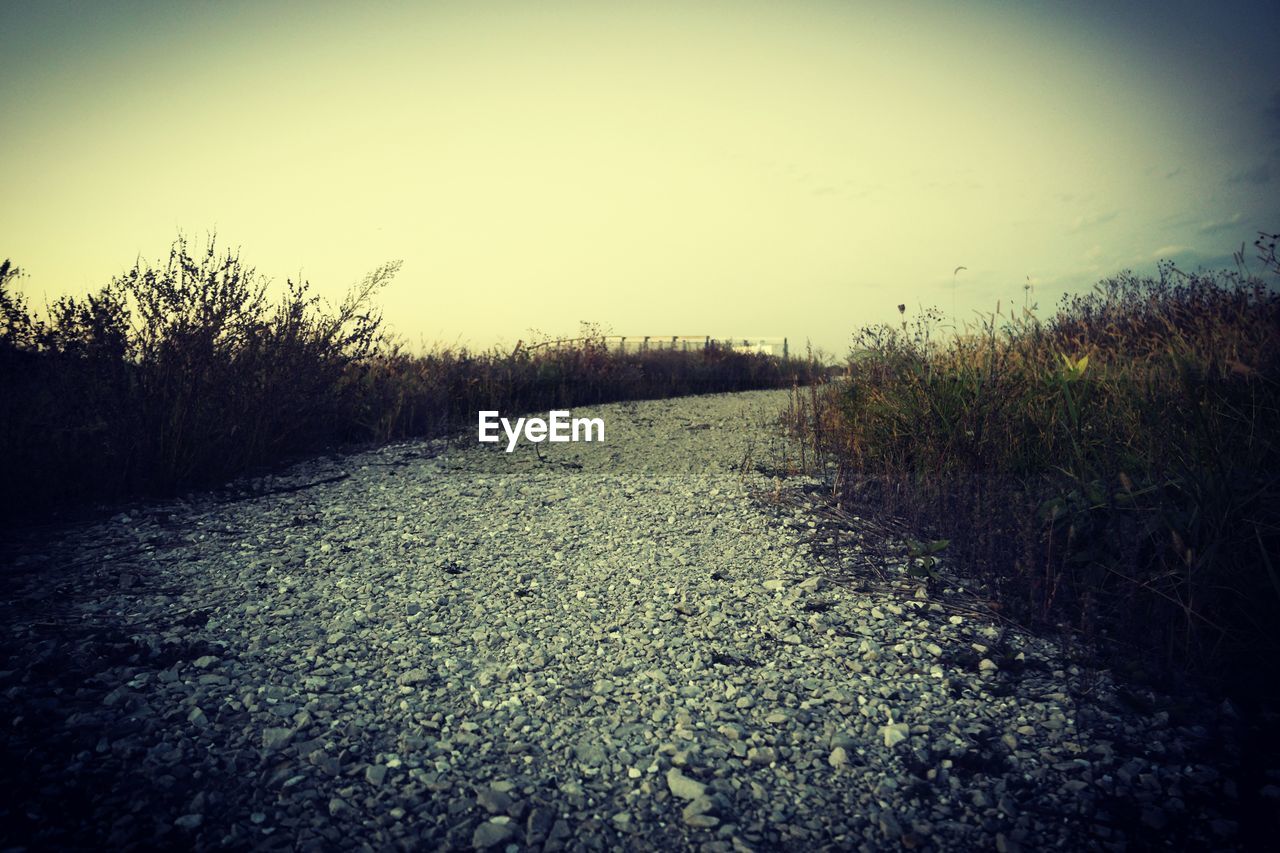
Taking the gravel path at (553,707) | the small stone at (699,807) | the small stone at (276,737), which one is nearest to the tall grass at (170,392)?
the gravel path at (553,707)

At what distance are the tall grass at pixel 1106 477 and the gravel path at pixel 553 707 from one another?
17.1 inches

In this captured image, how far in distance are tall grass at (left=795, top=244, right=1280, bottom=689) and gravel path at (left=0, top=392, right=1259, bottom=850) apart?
0.43 metres

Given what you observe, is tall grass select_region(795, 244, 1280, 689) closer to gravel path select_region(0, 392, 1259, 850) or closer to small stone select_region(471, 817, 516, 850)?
gravel path select_region(0, 392, 1259, 850)

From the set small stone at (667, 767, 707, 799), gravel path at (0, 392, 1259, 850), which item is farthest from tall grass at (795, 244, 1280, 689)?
small stone at (667, 767, 707, 799)

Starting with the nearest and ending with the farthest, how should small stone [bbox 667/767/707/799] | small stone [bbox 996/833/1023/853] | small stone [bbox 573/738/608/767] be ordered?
small stone [bbox 996/833/1023/853] → small stone [bbox 667/767/707/799] → small stone [bbox 573/738/608/767]

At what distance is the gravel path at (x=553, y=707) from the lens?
2076 millimetres

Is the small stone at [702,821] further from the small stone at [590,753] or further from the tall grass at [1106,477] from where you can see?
the tall grass at [1106,477]

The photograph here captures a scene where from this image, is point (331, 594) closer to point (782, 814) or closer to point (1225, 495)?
point (782, 814)

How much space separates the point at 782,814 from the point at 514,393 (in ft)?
32.5

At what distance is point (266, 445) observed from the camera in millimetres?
6852

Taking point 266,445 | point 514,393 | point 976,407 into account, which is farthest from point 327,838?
point 514,393

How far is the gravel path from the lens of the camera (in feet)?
6.81

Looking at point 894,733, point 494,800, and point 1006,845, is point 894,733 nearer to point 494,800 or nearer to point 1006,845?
point 1006,845

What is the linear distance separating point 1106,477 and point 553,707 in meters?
3.28
